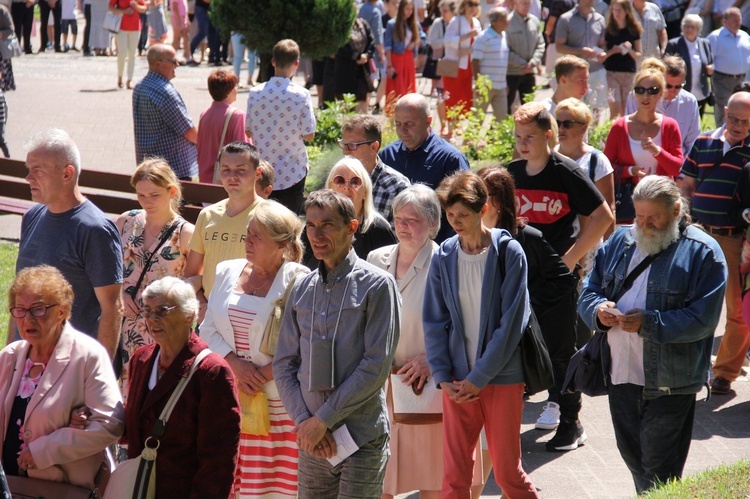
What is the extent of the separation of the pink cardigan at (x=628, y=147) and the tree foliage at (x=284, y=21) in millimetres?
7536

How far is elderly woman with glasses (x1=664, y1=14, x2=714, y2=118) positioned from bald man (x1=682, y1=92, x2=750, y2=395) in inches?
262

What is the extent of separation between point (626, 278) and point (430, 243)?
107 centimetres

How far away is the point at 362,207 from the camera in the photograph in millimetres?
6375

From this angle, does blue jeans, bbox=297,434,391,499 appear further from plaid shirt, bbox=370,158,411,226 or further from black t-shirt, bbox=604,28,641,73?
black t-shirt, bbox=604,28,641,73

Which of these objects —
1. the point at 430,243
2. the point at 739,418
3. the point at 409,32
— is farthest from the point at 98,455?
the point at 409,32

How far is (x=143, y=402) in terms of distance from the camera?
4566 mm

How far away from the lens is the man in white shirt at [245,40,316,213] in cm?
983

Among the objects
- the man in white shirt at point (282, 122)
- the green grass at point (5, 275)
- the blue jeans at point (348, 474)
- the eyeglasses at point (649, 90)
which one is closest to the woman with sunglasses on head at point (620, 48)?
the man in white shirt at point (282, 122)

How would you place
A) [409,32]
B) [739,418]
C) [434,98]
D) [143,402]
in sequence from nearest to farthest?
1. [143,402]
2. [739,418]
3. [409,32]
4. [434,98]

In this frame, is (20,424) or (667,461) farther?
(667,461)

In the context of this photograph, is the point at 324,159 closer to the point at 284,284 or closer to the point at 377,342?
the point at 284,284

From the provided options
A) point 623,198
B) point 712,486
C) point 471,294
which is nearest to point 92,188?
point 623,198

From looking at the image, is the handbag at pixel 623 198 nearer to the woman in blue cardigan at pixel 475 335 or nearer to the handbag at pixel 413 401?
the woman in blue cardigan at pixel 475 335

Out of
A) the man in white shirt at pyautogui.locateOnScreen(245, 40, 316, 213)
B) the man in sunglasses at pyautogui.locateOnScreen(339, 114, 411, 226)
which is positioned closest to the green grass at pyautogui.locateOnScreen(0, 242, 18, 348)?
the man in white shirt at pyautogui.locateOnScreen(245, 40, 316, 213)
